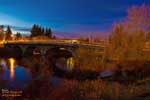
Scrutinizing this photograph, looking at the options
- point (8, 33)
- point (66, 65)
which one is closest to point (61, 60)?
point (66, 65)

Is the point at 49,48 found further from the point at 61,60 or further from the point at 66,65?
the point at 66,65

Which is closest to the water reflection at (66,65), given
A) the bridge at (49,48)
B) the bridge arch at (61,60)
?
the bridge arch at (61,60)

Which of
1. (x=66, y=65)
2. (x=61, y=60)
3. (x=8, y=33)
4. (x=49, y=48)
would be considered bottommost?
(x=66, y=65)

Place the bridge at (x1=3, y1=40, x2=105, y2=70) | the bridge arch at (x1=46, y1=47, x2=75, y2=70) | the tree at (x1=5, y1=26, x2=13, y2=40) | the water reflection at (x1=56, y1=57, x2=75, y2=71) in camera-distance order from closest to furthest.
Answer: the water reflection at (x1=56, y1=57, x2=75, y2=71) < the bridge arch at (x1=46, y1=47, x2=75, y2=70) < the bridge at (x1=3, y1=40, x2=105, y2=70) < the tree at (x1=5, y1=26, x2=13, y2=40)

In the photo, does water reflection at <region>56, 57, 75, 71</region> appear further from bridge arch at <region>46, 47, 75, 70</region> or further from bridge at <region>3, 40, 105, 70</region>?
bridge at <region>3, 40, 105, 70</region>

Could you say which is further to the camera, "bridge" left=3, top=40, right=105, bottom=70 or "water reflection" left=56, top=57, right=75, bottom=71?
"bridge" left=3, top=40, right=105, bottom=70

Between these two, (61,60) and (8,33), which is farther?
(8,33)

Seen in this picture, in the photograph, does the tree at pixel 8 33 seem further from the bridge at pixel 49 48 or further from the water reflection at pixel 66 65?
the water reflection at pixel 66 65

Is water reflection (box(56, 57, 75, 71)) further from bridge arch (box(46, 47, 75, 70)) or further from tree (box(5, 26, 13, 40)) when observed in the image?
tree (box(5, 26, 13, 40))

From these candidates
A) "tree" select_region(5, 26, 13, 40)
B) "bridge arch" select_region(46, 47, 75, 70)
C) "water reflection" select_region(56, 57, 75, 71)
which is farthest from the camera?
"tree" select_region(5, 26, 13, 40)

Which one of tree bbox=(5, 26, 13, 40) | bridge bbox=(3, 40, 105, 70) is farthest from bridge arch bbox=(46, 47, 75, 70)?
tree bbox=(5, 26, 13, 40)

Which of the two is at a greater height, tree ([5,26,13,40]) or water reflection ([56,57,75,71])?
tree ([5,26,13,40])

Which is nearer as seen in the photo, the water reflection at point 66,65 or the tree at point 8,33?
the water reflection at point 66,65

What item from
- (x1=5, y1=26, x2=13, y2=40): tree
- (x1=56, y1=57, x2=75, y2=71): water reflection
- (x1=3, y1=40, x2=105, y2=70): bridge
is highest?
(x1=5, y1=26, x2=13, y2=40): tree
